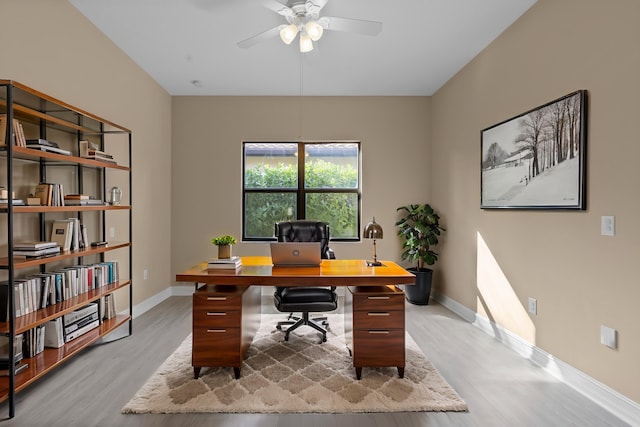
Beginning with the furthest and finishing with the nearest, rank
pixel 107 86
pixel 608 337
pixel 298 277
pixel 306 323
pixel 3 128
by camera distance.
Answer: pixel 107 86
pixel 306 323
pixel 298 277
pixel 608 337
pixel 3 128

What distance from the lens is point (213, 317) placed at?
8.33 ft

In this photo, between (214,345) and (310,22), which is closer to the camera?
(214,345)

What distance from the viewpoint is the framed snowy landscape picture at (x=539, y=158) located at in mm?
2543

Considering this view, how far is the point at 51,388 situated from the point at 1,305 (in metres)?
0.65

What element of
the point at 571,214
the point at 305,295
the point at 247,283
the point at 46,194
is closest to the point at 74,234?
the point at 46,194

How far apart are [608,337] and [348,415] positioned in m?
1.68

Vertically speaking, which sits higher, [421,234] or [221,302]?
[421,234]

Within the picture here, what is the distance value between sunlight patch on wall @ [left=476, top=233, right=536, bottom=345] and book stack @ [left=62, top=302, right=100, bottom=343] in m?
3.67

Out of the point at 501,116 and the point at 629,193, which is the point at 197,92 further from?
the point at 629,193

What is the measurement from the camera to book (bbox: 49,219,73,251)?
285 cm

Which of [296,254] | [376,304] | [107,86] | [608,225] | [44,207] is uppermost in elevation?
[107,86]

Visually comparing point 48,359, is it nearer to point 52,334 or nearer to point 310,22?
point 52,334

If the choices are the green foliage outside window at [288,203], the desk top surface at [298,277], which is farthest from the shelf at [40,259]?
the green foliage outside window at [288,203]

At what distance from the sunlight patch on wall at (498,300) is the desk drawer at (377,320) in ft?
4.25
